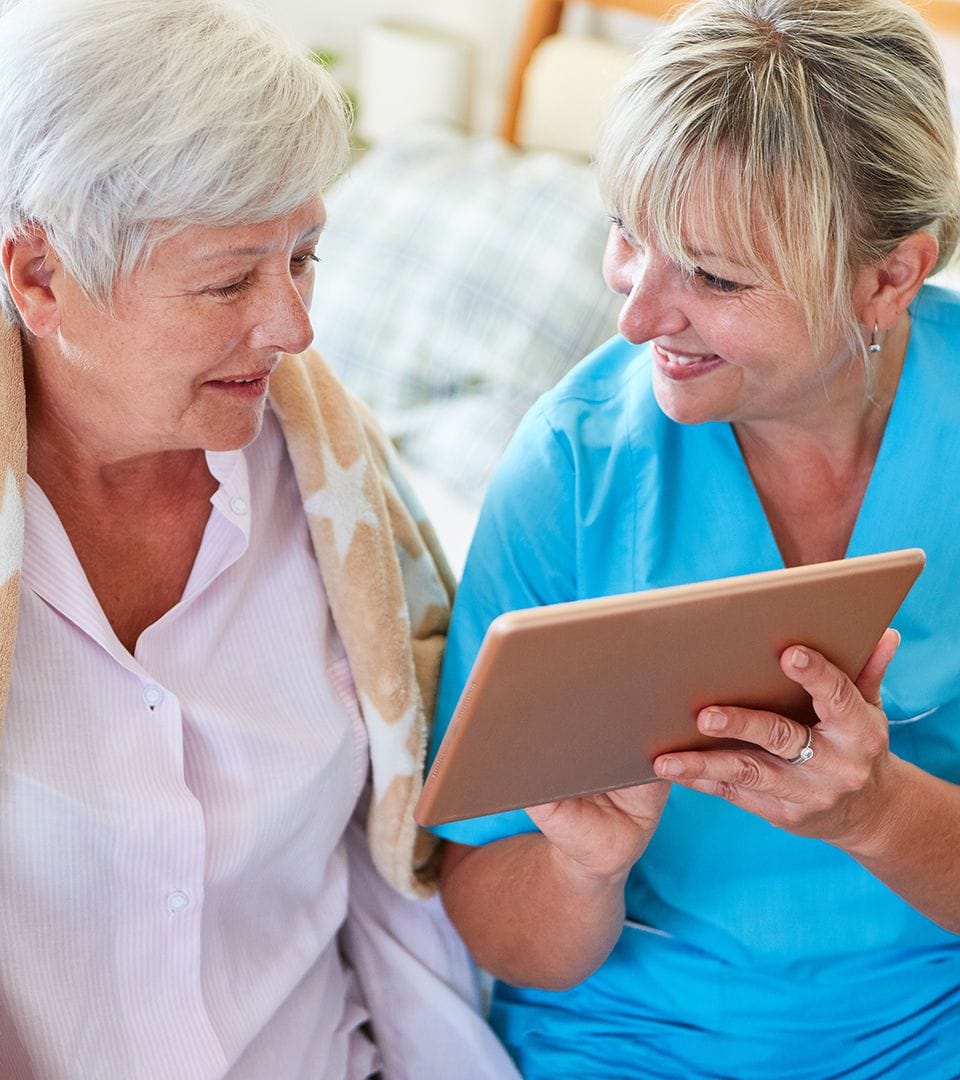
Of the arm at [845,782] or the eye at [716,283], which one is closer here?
the arm at [845,782]

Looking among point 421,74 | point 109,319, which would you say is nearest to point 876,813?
point 109,319

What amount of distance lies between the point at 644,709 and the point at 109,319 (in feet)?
1.62

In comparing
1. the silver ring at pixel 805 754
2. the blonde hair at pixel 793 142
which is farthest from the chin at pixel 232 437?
the silver ring at pixel 805 754

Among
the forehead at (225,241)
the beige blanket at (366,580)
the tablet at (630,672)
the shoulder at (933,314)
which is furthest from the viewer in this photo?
the shoulder at (933,314)

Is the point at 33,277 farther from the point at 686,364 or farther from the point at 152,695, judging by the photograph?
the point at 686,364

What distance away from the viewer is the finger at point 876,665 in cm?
106

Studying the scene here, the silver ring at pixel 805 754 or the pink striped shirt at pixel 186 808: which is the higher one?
the silver ring at pixel 805 754

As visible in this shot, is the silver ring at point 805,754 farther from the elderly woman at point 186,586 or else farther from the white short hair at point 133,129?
the white short hair at point 133,129

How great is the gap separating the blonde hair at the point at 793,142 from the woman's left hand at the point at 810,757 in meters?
0.32

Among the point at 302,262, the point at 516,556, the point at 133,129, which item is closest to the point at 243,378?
the point at 302,262

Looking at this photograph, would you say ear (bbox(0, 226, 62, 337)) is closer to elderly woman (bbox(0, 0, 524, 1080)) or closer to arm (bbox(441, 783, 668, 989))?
elderly woman (bbox(0, 0, 524, 1080))

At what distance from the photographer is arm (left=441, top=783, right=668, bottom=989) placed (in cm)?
111

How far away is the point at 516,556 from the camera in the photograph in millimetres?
1268

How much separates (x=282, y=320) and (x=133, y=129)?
0.59ft
